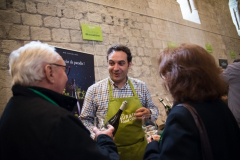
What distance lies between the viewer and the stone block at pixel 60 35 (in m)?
2.48

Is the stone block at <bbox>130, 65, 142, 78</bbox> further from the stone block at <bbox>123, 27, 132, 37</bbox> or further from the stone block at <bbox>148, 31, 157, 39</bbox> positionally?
the stone block at <bbox>148, 31, 157, 39</bbox>

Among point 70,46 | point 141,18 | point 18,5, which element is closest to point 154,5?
point 141,18

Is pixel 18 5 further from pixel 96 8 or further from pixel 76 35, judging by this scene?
pixel 96 8

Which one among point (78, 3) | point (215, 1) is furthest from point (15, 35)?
point (215, 1)

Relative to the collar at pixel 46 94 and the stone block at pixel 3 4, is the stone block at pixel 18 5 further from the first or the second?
the collar at pixel 46 94

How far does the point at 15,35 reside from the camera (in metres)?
2.17

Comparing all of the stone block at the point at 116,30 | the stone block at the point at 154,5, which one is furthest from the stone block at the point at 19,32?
the stone block at the point at 154,5

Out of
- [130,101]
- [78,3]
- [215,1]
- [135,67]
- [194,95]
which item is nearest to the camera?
[194,95]

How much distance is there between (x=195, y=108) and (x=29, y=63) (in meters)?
0.95

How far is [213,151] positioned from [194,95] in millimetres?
289

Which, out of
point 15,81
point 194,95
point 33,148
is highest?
point 15,81

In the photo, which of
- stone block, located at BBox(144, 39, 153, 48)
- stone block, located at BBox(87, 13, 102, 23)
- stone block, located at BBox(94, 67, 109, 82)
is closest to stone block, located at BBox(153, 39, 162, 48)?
stone block, located at BBox(144, 39, 153, 48)

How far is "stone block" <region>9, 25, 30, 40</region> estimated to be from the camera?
2.15 metres

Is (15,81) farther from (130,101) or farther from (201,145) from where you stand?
(130,101)
